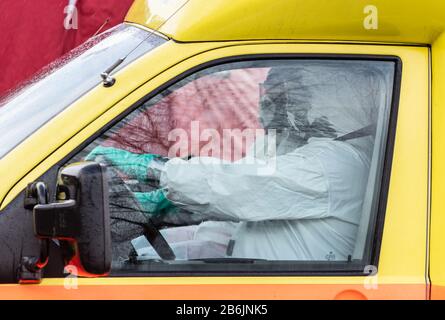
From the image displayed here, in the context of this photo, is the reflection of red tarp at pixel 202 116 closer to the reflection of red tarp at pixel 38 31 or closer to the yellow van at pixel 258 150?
the yellow van at pixel 258 150

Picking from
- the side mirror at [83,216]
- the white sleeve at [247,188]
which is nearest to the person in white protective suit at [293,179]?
the white sleeve at [247,188]

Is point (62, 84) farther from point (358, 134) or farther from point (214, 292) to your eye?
point (358, 134)

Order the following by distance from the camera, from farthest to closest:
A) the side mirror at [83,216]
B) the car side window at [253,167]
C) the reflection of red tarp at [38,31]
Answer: the reflection of red tarp at [38,31] → the car side window at [253,167] → the side mirror at [83,216]

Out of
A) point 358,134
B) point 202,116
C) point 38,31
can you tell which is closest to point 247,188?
point 202,116

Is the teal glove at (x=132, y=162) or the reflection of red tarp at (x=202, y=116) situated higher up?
the reflection of red tarp at (x=202, y=116)

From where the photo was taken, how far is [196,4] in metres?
2.39

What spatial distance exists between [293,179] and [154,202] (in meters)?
0.38

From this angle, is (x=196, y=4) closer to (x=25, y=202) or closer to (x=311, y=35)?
(x=311, y=35)

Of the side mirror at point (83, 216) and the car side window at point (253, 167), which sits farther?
the car side window at point (253, 167)

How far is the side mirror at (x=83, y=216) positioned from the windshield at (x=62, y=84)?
0.32m

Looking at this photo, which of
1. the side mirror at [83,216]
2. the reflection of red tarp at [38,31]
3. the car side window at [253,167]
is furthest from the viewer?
the reflection of red tarp at [38,31]

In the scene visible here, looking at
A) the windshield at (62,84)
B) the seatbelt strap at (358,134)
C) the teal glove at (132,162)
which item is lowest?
the teal glove at (132,162)

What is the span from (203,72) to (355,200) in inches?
21.3

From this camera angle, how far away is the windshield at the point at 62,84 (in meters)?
2.33
